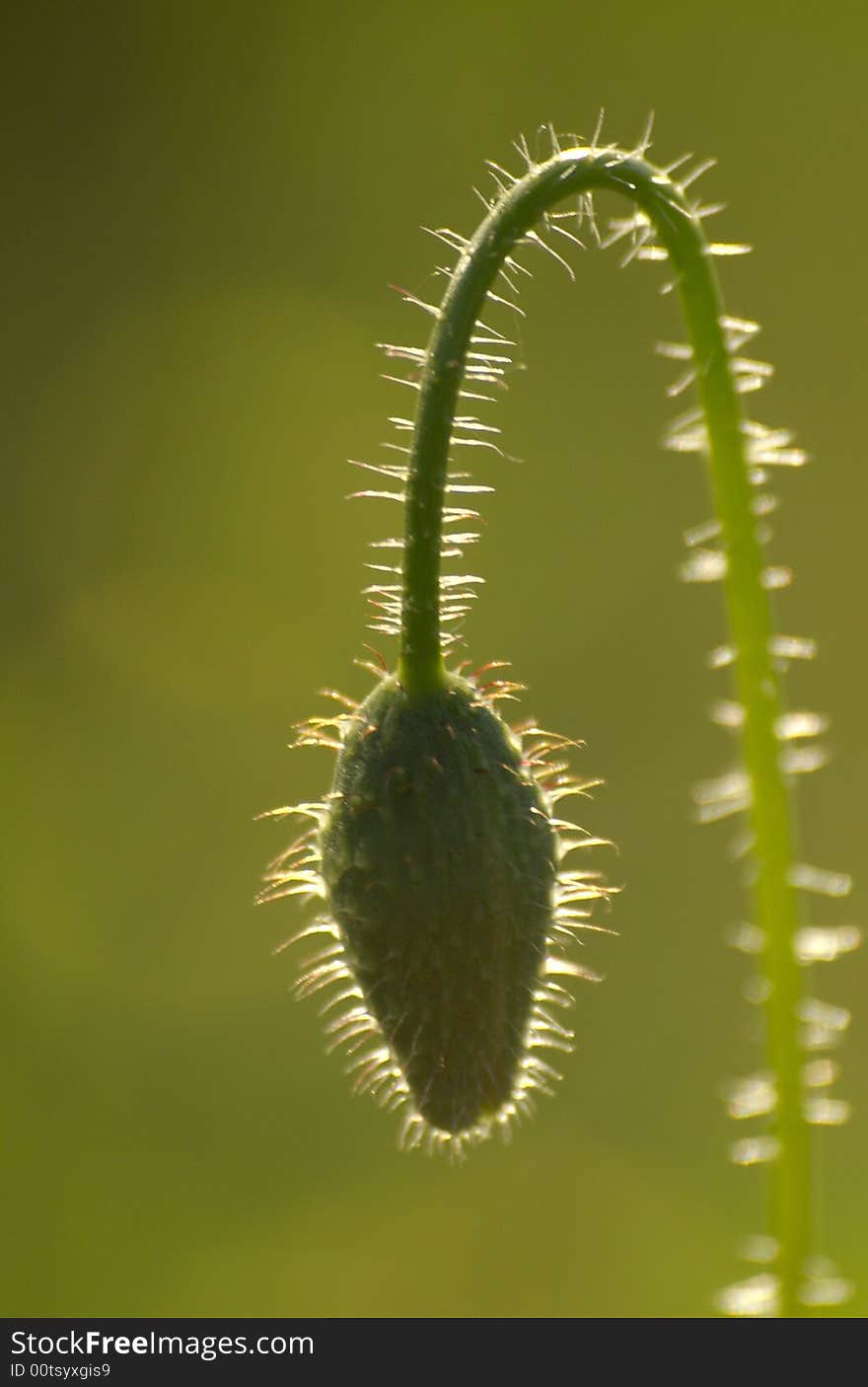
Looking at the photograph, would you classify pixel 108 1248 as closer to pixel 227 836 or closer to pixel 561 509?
pixel 227 836

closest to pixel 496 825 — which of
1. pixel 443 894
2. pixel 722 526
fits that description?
pixel 443 894

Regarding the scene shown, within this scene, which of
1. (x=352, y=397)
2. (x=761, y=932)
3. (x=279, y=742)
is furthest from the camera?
(x=352, y=397)

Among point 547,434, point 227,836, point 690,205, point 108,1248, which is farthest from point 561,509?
point 690,205

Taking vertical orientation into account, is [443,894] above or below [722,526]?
below

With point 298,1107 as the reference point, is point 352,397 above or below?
above

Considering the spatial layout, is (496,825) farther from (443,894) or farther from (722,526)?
(722,526)

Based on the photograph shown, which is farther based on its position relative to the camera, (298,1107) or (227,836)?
(227,836)

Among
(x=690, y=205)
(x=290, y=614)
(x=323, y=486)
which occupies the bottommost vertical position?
(x=690, y=205)
